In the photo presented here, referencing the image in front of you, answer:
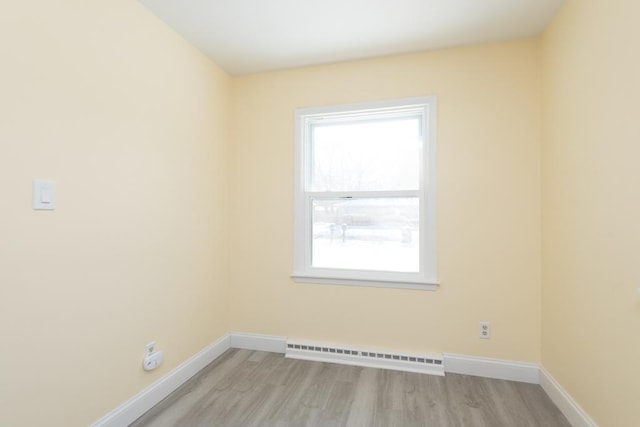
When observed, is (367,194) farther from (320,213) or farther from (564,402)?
(564,402)

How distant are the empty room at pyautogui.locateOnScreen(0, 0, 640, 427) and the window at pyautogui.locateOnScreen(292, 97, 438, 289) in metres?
0.02

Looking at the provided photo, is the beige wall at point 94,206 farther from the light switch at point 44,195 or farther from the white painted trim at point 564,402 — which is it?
the white painted trim at point 564,402

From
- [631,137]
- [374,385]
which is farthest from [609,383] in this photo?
[374,385]

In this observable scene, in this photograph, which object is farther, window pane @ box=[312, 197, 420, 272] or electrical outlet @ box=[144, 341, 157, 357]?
window pane @ box=[312, 197, 420, 272]

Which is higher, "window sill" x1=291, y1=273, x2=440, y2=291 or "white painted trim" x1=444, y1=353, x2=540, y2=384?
"window sill" x1=291, y1=273, x2=440, y2=291

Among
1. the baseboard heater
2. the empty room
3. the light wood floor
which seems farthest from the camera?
the baseboard heater

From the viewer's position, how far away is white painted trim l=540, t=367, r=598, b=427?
1675 millimetres

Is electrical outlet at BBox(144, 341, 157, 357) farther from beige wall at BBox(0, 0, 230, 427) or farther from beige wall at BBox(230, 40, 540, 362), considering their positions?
beige wall at BBox(230, 40, 540, 362)

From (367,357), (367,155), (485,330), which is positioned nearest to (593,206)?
(485,330)

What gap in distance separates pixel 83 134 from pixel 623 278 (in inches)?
105

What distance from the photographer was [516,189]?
2.27 metres

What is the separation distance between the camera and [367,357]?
250cm

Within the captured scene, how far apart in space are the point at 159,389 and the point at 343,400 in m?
1.20

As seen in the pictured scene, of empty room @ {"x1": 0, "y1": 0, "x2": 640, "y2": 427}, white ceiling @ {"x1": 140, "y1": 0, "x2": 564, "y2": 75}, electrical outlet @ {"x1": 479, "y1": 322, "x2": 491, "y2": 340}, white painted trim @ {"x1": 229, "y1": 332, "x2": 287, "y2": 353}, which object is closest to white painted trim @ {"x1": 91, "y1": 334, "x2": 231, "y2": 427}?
empty room @ {"x1": 0, "y1": 0, "x2": 640, "y2": 427}
